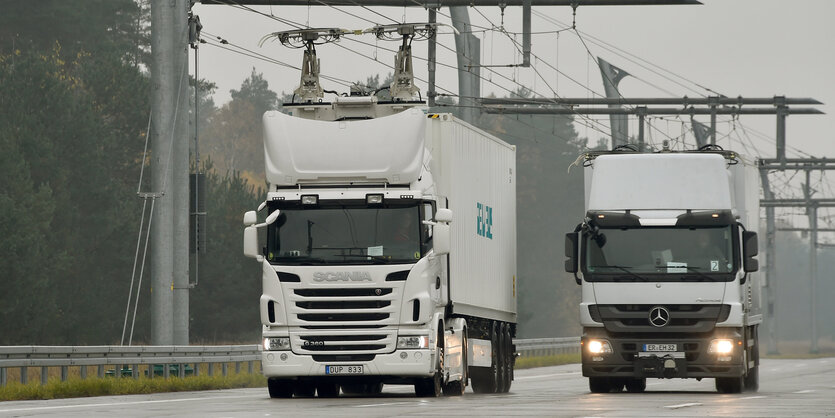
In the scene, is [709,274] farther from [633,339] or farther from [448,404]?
[448,404]

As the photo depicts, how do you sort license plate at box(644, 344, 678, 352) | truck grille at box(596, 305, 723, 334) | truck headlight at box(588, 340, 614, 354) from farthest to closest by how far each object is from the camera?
truck headlight at box(588, 340, 614, 354) → license plate at box(644, 344, 678, 352) → truck grille at box(596, 305, 723, 334)

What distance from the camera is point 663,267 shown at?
Result: 79.5 ft

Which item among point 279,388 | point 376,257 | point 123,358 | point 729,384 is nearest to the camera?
point 376,257

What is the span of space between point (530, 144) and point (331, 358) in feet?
384

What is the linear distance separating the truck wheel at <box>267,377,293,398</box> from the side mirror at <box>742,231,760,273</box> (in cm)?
694

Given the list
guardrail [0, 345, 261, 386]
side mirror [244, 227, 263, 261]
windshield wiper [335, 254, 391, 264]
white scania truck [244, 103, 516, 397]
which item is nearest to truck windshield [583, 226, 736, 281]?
white scania truck [244, 103, 516, 397]

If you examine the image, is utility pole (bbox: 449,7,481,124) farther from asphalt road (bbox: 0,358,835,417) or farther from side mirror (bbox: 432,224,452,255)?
side mirror (bbox: 432,224,452,255)

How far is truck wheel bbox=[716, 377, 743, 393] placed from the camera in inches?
989

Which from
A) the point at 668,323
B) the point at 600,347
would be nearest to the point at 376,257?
the point at 600,347

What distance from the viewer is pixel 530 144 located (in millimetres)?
138000

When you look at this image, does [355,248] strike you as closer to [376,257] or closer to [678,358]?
[376,257]

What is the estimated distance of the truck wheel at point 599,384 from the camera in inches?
1013

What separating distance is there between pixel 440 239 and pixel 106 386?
243 inches

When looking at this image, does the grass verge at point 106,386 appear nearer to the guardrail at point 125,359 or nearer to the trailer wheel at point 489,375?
the guardrail at point 125,359
